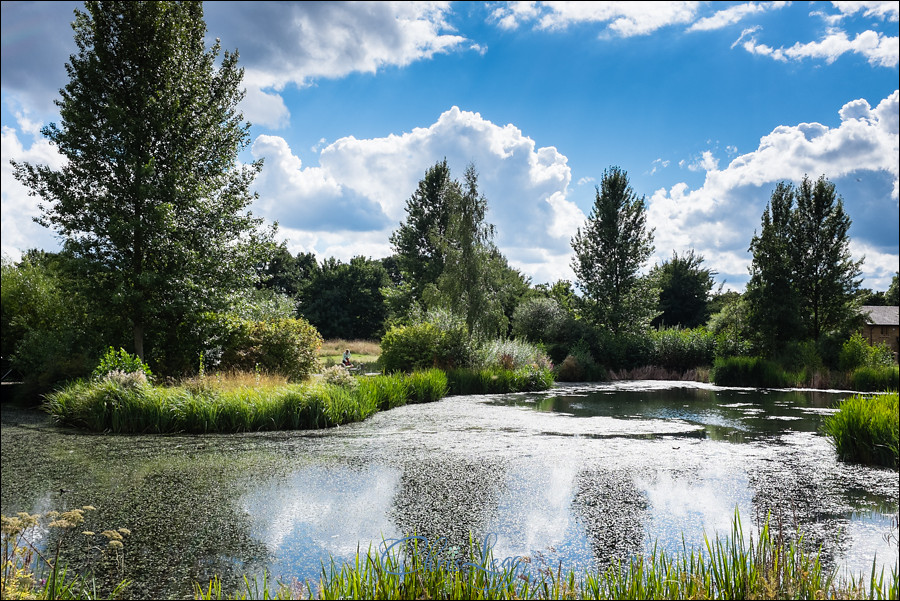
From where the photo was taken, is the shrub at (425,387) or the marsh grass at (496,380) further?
the marsh grass at (496,380)

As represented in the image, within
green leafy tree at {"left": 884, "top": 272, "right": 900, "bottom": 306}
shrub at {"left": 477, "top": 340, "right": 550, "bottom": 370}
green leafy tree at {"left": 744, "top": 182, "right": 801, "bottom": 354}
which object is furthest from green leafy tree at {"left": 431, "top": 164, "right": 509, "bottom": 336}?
green leafy tree at {"left": 884, "top": 272, "right": 900, "bottom": 306}

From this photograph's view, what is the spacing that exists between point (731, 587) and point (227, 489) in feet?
14.4

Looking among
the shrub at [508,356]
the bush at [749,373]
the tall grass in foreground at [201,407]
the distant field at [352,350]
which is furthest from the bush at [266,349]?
the distant field at [352,350]

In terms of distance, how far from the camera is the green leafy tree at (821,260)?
2017cm

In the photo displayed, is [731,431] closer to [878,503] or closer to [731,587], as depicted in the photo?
[878,503]

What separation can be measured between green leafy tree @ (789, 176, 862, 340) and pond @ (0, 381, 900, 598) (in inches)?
517

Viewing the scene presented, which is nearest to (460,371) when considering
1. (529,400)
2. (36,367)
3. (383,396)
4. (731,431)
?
(529,400)

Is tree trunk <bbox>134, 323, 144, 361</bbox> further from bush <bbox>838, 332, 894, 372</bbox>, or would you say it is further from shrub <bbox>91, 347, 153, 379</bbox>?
bush <bbox>838, 332, 894, 372</bbox>

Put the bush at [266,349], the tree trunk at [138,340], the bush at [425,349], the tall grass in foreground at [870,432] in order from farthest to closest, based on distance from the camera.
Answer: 1. the bush at [425,349]
2. the bush at [266,349]
3. the tree trunk at [138,340]
4. the tall grass in foreground at [870,432]

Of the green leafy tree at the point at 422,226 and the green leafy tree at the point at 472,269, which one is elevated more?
the green leafy tree at the point at 422,226

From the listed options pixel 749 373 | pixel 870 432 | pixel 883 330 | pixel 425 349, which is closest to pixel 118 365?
pixel 425 349

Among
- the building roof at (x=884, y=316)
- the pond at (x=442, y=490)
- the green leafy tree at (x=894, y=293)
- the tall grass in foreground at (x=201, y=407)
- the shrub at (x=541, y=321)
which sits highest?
the green leafy tree at (x=894, y=293)

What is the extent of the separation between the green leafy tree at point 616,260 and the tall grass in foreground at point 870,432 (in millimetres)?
17742

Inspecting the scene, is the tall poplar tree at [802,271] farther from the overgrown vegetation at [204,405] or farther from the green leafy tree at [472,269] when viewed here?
the overgrown vegetation at [204,405]
